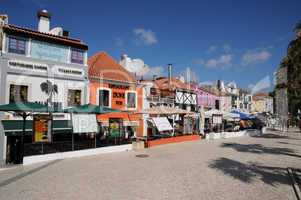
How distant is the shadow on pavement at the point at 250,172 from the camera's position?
9.03 metres

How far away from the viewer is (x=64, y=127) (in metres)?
17.8

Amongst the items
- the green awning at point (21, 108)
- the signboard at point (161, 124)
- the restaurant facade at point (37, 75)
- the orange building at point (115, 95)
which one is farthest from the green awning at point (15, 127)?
the signboard at point (161, 124)

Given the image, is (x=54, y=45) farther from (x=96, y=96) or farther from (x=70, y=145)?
(x=70, y=145)

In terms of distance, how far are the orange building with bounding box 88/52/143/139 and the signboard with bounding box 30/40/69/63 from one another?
301 cm

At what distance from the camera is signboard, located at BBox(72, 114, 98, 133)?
571 inches

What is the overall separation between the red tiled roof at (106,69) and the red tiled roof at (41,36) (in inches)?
109

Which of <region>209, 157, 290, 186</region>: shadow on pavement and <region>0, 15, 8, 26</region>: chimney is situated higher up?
<region>0, 15, 8, 26</region>: chimney

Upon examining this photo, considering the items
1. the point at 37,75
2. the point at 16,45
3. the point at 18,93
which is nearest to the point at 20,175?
the point at 18,93

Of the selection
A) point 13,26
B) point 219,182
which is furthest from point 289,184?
point 13,26

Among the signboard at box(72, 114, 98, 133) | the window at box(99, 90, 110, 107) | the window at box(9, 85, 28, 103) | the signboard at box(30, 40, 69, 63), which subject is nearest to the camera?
the signboard at box(72, 114, 98, 133)

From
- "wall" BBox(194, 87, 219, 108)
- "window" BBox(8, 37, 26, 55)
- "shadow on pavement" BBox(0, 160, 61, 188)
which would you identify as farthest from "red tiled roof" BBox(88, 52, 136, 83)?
"wall" BBox(194, 87, 219, 108)

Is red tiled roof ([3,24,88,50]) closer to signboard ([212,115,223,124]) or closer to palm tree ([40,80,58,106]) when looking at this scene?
palm tree ([40,80,58,106])

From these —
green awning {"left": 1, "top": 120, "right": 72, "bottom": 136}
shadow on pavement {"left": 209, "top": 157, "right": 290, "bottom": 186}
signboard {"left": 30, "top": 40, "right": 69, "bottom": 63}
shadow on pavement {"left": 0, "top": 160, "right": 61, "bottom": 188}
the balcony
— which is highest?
signboard {"left": 30, "top": 40, "right": 69, "bottom": 63}

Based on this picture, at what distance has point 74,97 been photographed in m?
19.3
